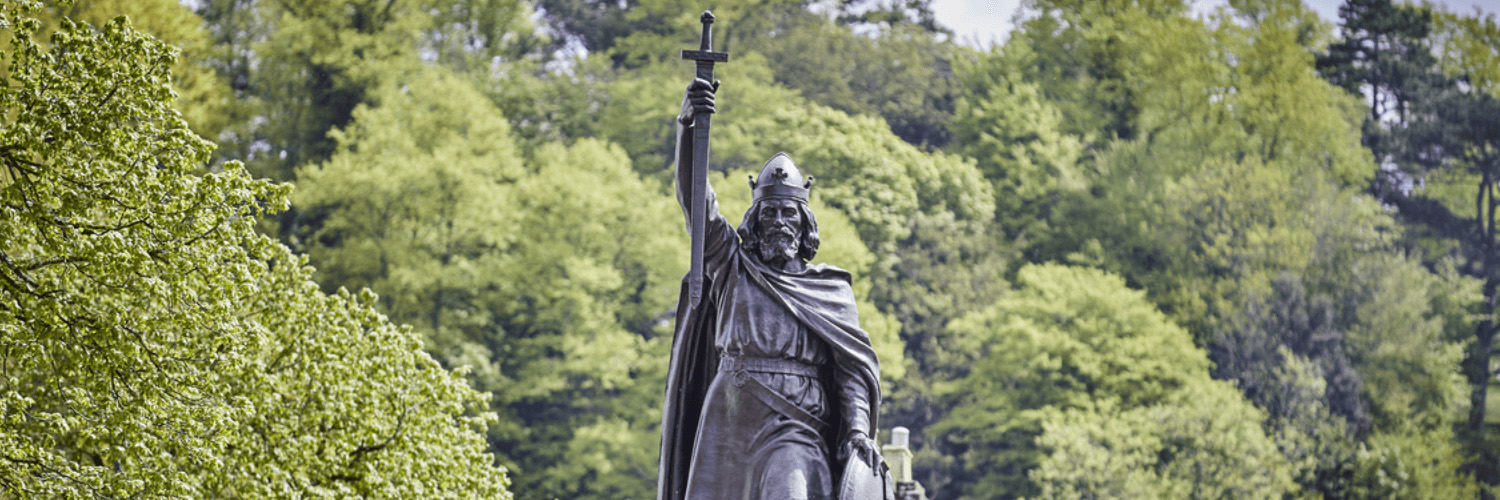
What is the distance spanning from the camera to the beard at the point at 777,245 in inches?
313

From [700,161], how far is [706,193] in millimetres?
209

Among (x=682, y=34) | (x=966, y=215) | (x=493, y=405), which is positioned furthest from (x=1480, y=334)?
(x=493, y=405)

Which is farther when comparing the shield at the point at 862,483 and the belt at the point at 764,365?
the belt at the point at 764,365

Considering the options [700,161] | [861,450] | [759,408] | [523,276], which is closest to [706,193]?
[700,161]

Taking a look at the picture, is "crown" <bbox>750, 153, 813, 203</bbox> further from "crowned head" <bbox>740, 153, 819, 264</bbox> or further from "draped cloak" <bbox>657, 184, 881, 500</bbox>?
"draped cloak" <bbox>657, 184, 881, 500</bbox>

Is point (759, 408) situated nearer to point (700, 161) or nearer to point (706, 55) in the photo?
point (700, 161)

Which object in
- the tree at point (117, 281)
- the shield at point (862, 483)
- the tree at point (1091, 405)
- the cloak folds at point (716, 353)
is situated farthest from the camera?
the tree at point (1091, 405)

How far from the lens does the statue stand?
24.7 feet

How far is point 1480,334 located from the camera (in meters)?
42.2

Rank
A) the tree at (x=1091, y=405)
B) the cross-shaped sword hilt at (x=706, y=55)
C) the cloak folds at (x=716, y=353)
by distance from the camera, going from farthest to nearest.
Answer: the tree at (x=1091, y=405) → the cloak folds at (x=716, y=353) → the cross-shaped sword hilt at (x=706, y=55)

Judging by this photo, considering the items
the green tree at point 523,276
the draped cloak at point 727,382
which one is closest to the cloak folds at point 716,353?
the draped cloak at point 727,382

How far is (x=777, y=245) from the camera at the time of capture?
794 centimetres

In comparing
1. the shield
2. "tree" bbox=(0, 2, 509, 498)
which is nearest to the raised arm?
the shield

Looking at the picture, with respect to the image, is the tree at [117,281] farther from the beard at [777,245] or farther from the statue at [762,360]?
the beard at [777,245]
